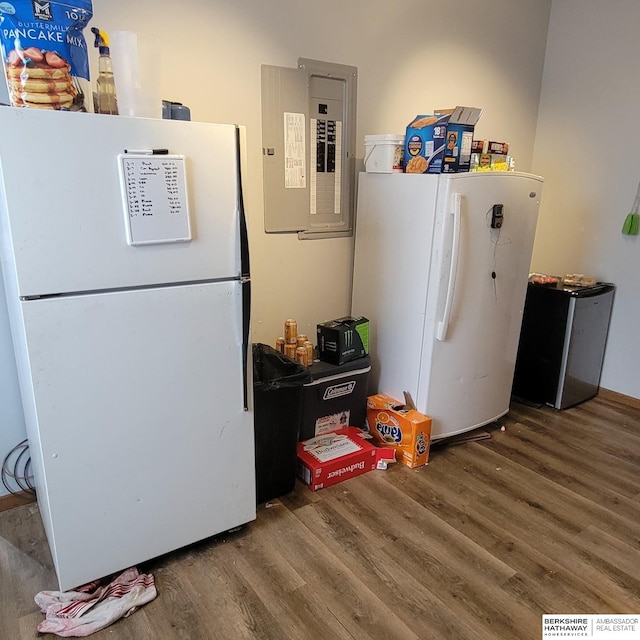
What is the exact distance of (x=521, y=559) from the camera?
6.62 feet

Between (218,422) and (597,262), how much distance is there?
2.87 meters

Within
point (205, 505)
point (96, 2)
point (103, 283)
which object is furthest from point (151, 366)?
point (96, 2)

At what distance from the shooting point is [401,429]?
2621mm

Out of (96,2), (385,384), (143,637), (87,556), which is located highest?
(96,2)

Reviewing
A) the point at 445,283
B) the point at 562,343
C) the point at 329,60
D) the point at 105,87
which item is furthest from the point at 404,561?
the point at 329,60

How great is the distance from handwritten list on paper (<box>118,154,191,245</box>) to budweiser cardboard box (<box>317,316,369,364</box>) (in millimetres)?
1133

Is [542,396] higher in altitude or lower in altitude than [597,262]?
Result: lower

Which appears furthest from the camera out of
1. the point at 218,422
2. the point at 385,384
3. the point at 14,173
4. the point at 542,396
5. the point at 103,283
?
the point at 542,396

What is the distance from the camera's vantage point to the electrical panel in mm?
2531

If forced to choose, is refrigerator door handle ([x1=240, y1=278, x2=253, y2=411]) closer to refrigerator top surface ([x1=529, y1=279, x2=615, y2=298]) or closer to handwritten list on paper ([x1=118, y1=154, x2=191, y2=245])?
handwritten list on paper ([x1=118, y1=154, x2=191, y2=245])

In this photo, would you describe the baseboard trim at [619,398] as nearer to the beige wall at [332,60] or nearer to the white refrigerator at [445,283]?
the white refrigerator at [445,283]

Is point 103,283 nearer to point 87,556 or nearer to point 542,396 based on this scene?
point 87,556

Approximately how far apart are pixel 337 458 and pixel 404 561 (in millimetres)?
601

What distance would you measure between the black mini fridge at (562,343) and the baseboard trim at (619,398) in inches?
4.6
